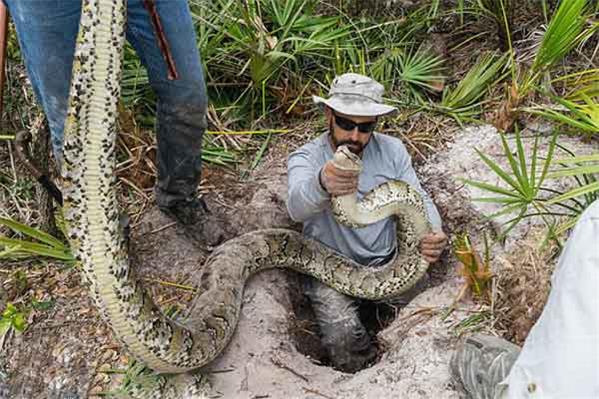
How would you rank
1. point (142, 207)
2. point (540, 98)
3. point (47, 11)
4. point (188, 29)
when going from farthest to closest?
1. point (540, 98)
2. point (142, 207)
3. point (188, 29)
4. point (47, 11)

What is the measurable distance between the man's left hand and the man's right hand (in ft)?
2.68

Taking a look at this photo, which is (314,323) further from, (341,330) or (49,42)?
(49,42)

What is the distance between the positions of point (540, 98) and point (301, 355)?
2.73 metres

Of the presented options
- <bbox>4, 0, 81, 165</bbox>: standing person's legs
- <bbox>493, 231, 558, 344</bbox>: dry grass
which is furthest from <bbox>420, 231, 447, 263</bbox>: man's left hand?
<bbox>4, 0, 81, 165</bbox>: standing person's legs

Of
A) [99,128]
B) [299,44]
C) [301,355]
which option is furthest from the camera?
[299,44]

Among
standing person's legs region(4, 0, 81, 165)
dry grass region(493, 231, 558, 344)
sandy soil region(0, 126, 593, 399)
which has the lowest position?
sandy soil region(0, 126, 593, 399)

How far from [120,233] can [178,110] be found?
119 cm

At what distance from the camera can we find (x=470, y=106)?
5.02 m

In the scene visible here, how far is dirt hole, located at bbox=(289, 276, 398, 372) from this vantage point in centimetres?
396

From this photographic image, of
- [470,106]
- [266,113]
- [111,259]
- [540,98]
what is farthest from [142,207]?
[540,98]

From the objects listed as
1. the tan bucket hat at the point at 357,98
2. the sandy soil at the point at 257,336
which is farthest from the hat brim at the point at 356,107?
the sandy soil at the point at 257,336

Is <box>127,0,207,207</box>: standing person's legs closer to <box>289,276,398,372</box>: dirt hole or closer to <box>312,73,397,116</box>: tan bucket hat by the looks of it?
<box>312,73,397,116</box>: tan bucket hat

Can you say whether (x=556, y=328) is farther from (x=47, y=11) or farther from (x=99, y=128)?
(x=47, y=11)

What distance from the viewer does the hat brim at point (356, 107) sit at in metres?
3.68
